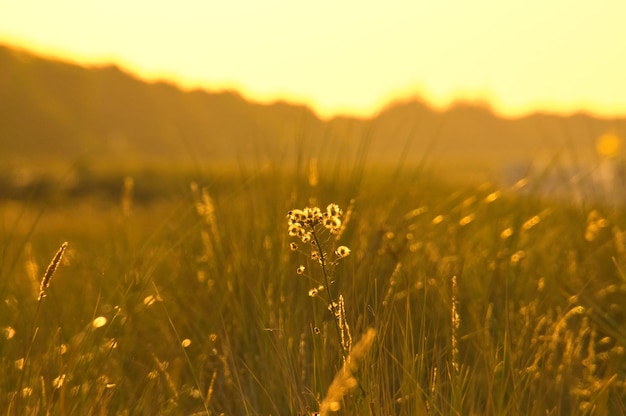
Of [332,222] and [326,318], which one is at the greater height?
[332,222]

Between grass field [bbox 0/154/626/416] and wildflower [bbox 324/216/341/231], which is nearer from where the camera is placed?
wildflower [bbox 324/216/341/231]

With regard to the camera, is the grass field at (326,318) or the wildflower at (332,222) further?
the grass field at (326,318)

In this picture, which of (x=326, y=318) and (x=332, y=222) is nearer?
(x=332, y=222)

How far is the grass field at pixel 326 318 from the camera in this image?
4.84 ft

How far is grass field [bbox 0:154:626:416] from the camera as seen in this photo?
1476mm

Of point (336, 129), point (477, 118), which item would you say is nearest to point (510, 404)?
point (336, 129)

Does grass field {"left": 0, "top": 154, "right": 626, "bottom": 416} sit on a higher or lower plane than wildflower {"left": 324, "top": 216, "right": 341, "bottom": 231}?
lower

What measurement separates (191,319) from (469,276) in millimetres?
867

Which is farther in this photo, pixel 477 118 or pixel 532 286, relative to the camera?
pixel 477 118

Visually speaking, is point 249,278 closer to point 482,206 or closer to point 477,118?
point 482,206

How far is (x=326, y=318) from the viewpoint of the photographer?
1.96 metres

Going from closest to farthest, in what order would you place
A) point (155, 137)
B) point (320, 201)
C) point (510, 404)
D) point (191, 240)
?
point (510, 404), point (320, 201), point (191, 240), point (155, 137)

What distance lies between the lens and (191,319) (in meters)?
2.25

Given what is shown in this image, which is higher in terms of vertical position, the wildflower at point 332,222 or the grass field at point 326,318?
the wildflower at point 332,222
